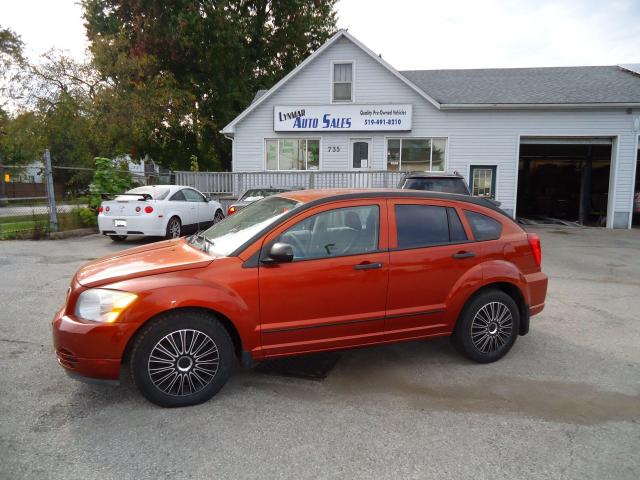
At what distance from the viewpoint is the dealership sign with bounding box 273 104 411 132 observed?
61.0ft

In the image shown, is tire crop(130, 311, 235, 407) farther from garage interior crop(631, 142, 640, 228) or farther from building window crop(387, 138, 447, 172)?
garage interior crop(631, 142, 640, 228)

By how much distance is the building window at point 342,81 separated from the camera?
62.4 feet

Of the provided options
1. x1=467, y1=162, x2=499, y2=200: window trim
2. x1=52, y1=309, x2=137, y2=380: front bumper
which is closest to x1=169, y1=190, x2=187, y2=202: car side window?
x1=52, y1=309, x2=137, y2=380: front bumper

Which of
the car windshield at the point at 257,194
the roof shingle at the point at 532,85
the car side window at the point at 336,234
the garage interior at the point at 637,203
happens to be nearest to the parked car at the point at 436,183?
the car windshield at the point at 257,194

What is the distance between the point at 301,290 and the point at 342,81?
16.7 m

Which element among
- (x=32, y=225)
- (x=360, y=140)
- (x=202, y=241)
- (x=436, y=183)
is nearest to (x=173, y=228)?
(x=32, y=225)

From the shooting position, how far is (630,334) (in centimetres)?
544

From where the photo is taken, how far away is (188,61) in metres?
26.5

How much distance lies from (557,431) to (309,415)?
5.62ft

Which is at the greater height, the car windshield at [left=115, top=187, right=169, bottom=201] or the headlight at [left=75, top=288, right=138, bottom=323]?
the car windshield at [left=115, top=187, right=169, bottom=201]

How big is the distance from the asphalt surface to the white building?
1420cm

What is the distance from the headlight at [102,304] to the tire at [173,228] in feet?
28.9

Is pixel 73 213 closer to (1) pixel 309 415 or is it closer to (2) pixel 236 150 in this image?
→ (2) pixel 236 150

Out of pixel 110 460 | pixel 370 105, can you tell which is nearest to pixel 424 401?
pixel 110 460
